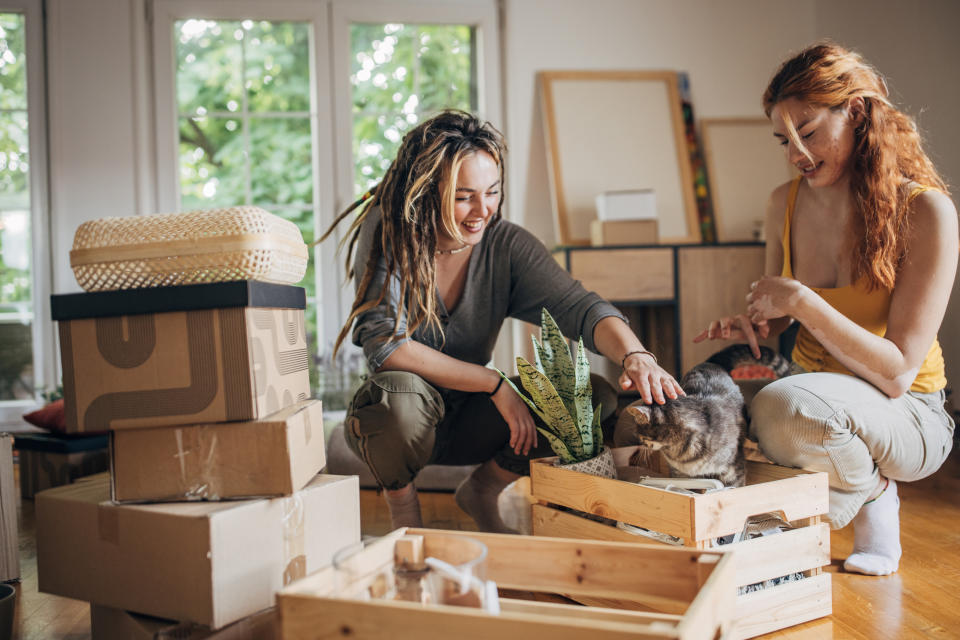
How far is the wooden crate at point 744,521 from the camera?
1225 mm

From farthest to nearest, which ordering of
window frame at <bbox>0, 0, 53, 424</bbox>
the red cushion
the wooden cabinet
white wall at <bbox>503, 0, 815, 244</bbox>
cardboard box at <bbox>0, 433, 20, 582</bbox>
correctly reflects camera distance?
1. white wall at <bbox>503, 0, 815, 244</bbox>
2. window frame at <bbox>0, 0, 53, 424</bbox>
3. the wooden cabinet
4. the red cushion
5. cardboard box at <bbox>0, 433, 20, 582</bbox>

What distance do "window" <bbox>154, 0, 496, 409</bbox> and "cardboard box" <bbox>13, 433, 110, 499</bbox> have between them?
1487 millimetres

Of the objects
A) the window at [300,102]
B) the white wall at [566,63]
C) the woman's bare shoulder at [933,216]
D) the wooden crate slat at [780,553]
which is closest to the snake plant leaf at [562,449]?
the wooden crate slat at [780,553]

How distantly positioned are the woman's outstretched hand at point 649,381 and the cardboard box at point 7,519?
4.23 feet

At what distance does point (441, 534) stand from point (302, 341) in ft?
1.64

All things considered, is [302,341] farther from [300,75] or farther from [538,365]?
[300,75]

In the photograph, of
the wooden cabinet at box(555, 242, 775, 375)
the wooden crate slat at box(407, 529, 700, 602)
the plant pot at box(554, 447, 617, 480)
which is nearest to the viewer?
the wooden crate slat at box(407, 529, 700, 602)

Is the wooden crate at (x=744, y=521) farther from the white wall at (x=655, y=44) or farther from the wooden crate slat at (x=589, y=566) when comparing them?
the white wall at (x=655, y=44)

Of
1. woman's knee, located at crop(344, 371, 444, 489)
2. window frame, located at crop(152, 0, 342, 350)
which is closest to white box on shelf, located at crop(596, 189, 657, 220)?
window frame, located at crop(152, 0, 342, 350)

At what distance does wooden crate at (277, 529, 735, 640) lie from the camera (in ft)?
2.59

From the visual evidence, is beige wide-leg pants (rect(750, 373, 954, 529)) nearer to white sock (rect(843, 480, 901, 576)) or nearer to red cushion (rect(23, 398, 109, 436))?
white sock (rect(843, 480, 901, 576))

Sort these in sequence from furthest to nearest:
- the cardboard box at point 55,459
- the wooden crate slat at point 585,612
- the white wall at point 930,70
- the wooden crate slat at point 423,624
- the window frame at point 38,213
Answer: the window frame at point 38,213 → the white wall at point 930,70 → the cardboard box at point 55,459 → the wooden crate slat at point 585,612 → the wooden crate slat at point 423,624

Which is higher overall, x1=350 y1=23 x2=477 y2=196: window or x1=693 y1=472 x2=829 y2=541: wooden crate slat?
x1=350 y1=23 x2=477 y2=196: window

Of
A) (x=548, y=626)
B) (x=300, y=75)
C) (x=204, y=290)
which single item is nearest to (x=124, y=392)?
(x=204, y=290)
